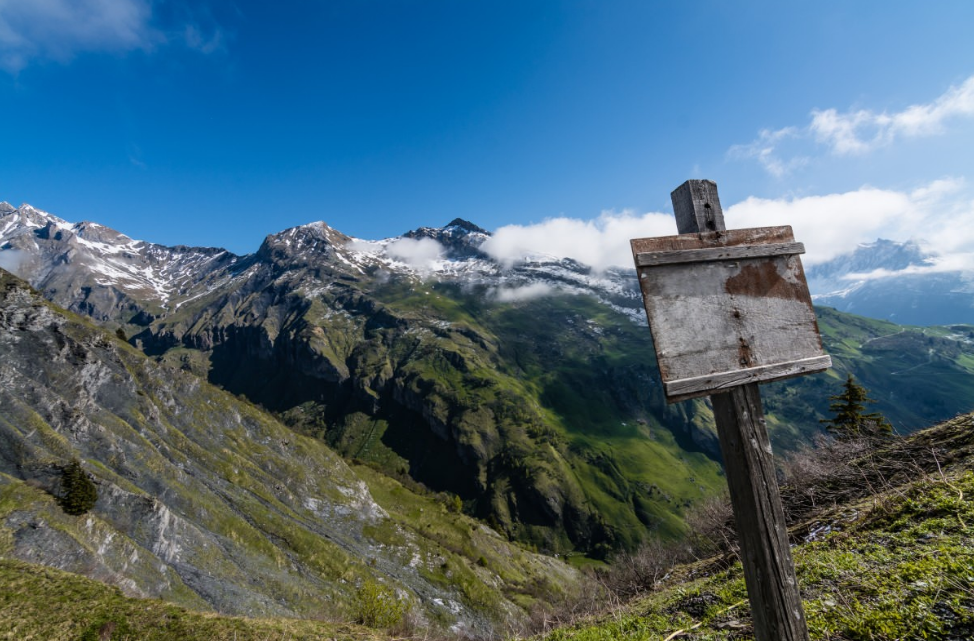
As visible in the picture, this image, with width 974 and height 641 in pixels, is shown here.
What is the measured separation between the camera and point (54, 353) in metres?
74.0

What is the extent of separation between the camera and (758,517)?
3.85 metres

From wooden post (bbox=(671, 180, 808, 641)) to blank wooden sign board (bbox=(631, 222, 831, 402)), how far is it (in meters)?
0.31

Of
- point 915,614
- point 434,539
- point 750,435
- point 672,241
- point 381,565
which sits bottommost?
point 434,539

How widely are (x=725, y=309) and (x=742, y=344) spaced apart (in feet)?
1.24

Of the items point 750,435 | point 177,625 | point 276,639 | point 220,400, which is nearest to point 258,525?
point 220,400

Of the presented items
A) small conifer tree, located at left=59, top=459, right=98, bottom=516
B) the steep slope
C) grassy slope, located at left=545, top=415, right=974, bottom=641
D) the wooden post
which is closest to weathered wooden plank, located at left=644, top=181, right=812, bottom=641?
the wooden post

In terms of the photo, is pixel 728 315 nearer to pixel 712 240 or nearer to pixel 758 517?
pixel 712 240

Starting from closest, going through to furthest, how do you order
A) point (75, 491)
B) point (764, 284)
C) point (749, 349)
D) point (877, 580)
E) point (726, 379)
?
point (726, 379)
point (749, 349)
point (764, 284)
point (877, 580)
point (75, 491)

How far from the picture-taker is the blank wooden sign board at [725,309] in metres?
3.84

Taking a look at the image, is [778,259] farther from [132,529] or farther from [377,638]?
[132,529]

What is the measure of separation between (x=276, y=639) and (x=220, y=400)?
106 m

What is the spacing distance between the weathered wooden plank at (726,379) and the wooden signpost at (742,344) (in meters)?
0.01

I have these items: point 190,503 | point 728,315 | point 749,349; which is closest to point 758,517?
point 749,349

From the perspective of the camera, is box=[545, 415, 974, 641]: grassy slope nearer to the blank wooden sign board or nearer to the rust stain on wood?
the blank wooden sign board
